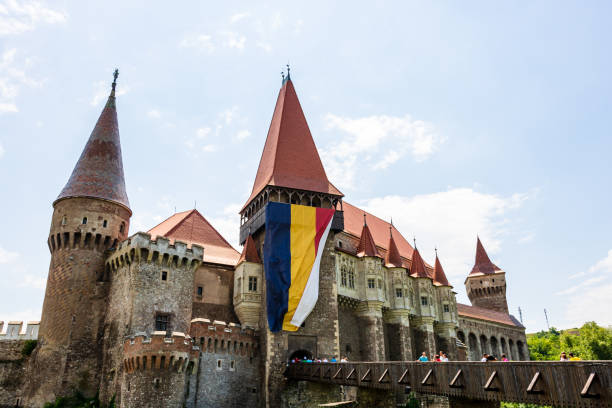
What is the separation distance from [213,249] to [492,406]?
20.3m

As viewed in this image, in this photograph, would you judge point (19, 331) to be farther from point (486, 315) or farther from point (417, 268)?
point (486, 315)

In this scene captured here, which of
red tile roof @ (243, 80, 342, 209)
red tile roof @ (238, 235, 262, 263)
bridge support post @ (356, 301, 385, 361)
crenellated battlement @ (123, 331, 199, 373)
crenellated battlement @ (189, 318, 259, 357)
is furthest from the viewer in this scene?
red tile roof @ (243, 80, 342, 209)

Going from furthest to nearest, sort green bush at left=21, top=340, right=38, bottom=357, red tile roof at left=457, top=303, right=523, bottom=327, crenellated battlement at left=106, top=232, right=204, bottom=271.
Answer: red tile roof at left=457, top=303, right=523, bottom=327, green bush at left=21, top=340, right=38, bottom=357, crenellated battlement at left=106, top=232, right=204, bottom=271

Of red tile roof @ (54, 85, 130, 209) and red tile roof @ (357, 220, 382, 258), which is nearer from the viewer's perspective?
red tile roof @ (54, 85, 130, 209)

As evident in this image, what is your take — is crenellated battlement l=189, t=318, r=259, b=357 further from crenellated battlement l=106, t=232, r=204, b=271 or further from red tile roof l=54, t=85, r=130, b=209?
red tile roof l=54, t=85, r=130, b=209

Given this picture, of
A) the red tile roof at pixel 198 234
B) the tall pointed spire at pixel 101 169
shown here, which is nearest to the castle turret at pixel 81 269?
the tall pointed spire at pixel 101 169

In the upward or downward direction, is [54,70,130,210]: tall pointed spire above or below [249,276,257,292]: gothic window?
above

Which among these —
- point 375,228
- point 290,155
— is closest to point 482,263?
point 375,228

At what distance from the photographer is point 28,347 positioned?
27266mm

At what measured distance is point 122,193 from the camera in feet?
101

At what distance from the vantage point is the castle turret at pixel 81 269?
84.8 feet

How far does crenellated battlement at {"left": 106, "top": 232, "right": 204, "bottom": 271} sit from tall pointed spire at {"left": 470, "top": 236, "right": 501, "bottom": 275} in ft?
156

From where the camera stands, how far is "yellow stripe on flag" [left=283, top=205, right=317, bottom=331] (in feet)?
92.7

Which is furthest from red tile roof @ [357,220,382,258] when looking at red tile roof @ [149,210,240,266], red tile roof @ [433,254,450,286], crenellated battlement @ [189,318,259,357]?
crenellated battlement @ [189,318,259,357]
